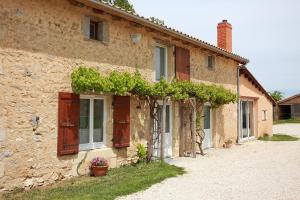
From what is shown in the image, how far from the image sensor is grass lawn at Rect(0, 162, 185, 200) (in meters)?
7.06

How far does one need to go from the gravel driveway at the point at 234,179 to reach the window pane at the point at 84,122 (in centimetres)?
237

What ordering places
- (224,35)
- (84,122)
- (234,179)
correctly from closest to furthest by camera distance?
(234,179)
(84,122)
(224,35)

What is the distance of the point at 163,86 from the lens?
10625mm

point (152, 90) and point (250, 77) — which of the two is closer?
point (152, 90)

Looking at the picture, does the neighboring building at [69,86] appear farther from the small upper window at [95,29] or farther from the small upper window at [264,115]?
the small upper window at [264,115]

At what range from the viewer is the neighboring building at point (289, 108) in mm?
44219

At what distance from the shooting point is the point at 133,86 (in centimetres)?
962

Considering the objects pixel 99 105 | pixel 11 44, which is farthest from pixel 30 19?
pixel 99 105

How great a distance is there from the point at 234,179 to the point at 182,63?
5.52 meters

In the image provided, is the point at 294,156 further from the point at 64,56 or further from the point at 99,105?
the point at 64,56

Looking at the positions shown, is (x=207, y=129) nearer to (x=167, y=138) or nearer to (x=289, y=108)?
(x=167, y=138)

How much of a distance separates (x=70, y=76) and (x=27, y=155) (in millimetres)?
2197

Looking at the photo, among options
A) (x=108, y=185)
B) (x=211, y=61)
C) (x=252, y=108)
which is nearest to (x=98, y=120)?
(x=108, y=185)

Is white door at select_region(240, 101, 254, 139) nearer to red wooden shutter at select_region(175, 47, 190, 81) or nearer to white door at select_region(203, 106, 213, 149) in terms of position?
white door at select_region(203, 106, 213, 149)
